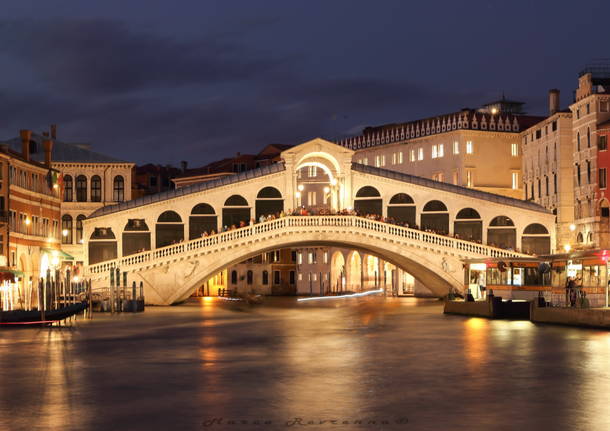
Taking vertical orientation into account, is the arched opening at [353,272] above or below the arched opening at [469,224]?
below

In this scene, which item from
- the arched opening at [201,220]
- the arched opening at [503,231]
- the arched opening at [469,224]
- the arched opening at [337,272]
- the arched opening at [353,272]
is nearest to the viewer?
the arched opening at [503,231]

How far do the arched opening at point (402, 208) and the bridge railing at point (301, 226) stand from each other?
573 centimetres

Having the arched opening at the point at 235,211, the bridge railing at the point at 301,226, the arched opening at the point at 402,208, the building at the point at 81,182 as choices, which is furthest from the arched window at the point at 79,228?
the arched opening at the point at 402,208

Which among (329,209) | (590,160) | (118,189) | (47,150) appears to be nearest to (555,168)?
(590,160)

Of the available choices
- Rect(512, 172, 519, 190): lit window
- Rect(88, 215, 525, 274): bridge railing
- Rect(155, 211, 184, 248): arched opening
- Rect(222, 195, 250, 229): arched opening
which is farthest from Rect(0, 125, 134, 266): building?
Rect(512, 172, 519, 190): lit window

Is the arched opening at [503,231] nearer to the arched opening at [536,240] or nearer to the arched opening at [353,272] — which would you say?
the arched opening at [536,240]

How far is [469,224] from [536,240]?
433cm

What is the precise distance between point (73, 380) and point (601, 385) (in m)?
11.1

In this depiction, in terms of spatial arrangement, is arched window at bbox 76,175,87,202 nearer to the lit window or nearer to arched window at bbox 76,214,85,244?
arched window at bbox 76,214,85,244

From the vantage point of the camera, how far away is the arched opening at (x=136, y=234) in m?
71.2

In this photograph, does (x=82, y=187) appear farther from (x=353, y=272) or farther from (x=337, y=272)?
(x=353, y=272)

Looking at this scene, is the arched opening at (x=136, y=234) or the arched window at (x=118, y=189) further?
the arched window at (x=118, y=189)

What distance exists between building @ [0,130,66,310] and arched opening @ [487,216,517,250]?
27.1 meters

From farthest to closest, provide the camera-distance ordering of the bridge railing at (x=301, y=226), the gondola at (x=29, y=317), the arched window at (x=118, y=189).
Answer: the arched window at (x=118, y=189) < the bridge railing at (x=301, y=226) < the gondola at (x=29, y=317)
